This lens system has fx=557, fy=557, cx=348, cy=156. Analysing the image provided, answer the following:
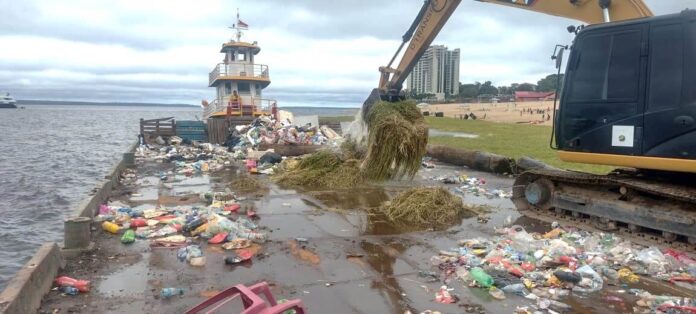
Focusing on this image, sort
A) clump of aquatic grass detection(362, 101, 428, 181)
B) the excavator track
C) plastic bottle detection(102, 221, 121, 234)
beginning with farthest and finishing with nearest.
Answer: clump of aquatic grass detection(362, 101, 428, 181)
plastic bottle detection(102, 221, 121, 234)
the excavator track

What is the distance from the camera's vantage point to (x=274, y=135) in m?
19.3

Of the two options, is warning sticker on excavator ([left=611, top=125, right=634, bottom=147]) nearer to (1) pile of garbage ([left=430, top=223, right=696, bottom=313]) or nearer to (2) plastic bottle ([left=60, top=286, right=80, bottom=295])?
(1) pile of garbage ([left=430, top=223, right=696, bottom=313])

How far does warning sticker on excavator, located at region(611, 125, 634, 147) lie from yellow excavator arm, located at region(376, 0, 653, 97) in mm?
1639

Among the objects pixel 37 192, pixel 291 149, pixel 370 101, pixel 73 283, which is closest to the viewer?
pixel 73 283

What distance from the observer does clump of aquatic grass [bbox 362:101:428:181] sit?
9.71m

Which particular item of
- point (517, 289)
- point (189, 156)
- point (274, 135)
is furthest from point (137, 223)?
point (274, 135)

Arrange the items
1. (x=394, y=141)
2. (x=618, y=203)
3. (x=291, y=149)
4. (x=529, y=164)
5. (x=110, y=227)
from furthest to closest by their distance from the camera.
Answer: (x=291, y=149) → (x=529, y=164) → (x=394, y=141) → (x=110, y=227) → (x=618, y=203)

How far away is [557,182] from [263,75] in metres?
24.1

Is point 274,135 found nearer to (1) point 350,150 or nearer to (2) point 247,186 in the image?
(1) point 350,150

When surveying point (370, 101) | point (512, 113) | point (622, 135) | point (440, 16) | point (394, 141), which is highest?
point (440, 16)

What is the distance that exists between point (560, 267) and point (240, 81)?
1019 inches

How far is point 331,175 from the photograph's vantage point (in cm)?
1179

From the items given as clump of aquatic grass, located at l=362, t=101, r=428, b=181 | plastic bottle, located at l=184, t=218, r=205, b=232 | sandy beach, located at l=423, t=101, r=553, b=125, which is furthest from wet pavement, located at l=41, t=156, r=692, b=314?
sandy beach, located at l=423, t=101, r=553, b=125

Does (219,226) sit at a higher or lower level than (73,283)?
higher
